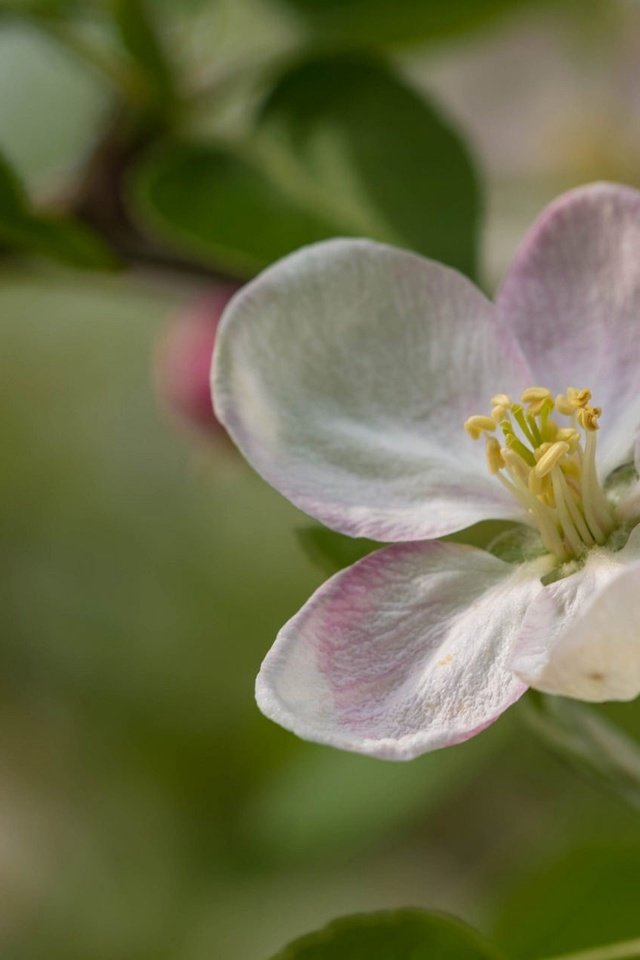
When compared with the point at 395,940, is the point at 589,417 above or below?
above

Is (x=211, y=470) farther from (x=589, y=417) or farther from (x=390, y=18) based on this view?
(x=589, y=417)

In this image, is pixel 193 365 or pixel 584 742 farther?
pixel 193 365

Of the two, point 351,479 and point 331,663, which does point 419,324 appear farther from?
point 331,663

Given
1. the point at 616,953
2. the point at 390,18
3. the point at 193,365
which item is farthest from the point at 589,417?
the point at 193,365

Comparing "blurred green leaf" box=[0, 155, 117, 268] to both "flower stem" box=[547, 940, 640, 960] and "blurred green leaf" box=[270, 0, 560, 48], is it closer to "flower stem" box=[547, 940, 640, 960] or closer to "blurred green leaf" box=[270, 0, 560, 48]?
"blurred green leaf" box=[270, 0, 560, 48]

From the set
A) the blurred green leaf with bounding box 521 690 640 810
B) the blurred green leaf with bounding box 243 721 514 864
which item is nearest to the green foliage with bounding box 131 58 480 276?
the blurred green leaf with bounding box 521 690 640 810

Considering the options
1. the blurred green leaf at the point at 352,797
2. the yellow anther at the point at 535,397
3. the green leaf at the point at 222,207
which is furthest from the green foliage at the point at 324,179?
the blurred green leaf at the point at 352,797
